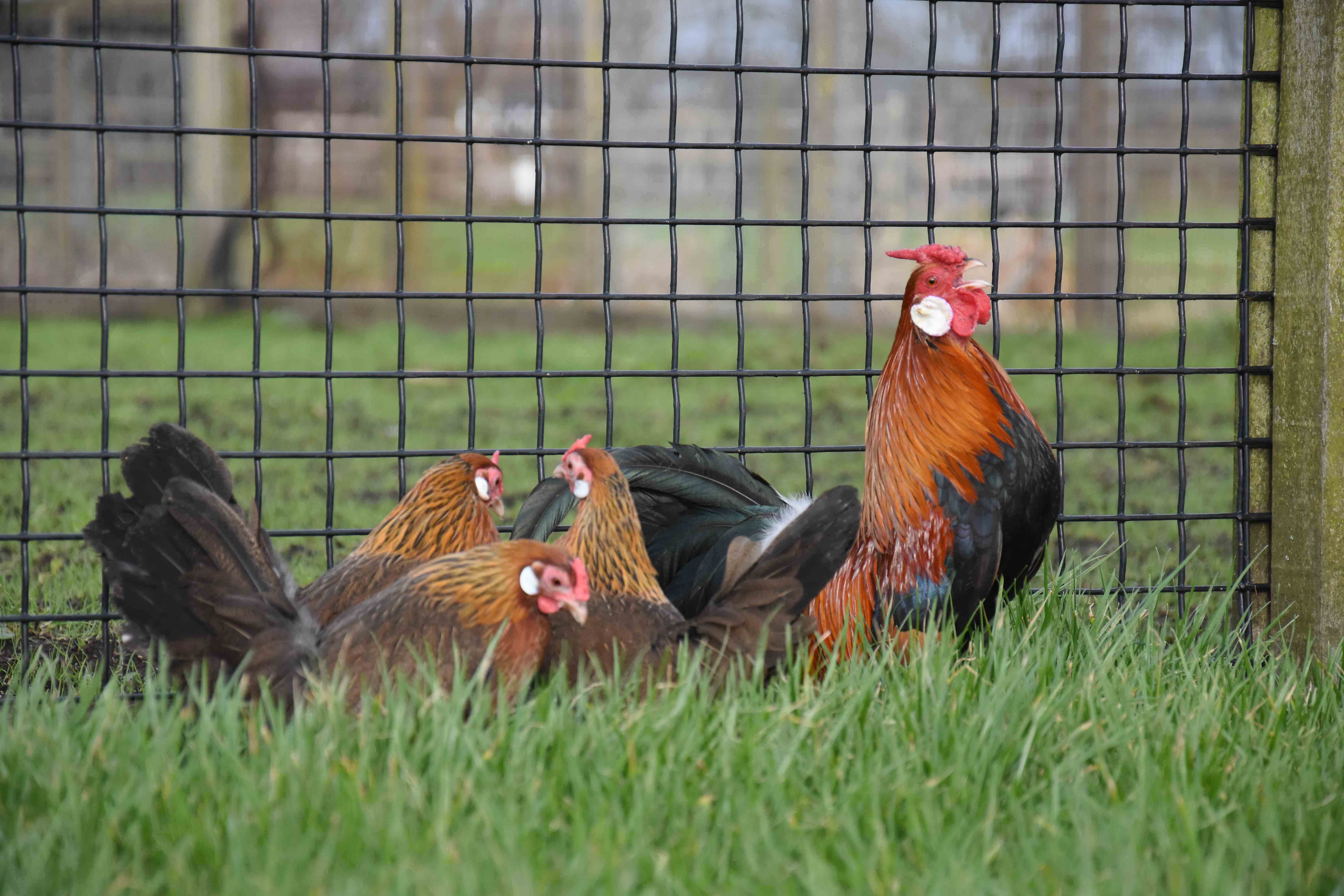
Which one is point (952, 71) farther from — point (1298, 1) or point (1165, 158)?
point (1165, 158)

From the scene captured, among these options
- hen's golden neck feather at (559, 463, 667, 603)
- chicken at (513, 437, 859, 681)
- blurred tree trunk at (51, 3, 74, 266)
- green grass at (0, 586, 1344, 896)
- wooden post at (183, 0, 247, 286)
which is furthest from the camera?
blurred tree trunk at (51, 3, 74, 266)

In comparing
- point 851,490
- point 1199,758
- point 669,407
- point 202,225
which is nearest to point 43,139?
point 202,225

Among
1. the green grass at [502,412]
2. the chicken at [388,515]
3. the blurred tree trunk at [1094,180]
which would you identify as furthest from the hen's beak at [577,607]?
Answer: the blurred tree trunk at [1094,180]

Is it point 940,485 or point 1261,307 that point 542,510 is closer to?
point 940,485

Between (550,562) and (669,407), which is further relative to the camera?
(669,407)

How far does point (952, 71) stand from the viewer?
2.95m

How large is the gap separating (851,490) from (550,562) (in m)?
0.61

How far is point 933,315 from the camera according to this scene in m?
2.51

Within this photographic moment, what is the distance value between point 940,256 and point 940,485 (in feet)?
1.65

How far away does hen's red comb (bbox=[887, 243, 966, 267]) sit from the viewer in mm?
2518

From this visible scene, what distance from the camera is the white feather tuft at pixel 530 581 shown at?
6.86 ft

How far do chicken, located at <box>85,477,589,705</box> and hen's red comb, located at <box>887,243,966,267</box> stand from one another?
1.07m

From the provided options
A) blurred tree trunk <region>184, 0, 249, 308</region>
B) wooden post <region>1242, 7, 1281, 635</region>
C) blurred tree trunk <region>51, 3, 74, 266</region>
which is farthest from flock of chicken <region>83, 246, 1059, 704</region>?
blurred tree trunk <region>51, 3, 74, 266</region>

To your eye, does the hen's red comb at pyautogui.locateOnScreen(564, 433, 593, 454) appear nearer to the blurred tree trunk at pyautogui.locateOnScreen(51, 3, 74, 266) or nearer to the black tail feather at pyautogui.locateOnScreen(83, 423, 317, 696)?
the black tail feather at pyautogui.locateOnScreen(83, 423, 317, 696)
